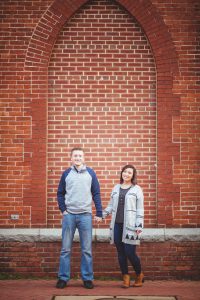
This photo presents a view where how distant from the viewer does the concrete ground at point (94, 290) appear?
19.9 ft

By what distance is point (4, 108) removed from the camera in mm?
7418

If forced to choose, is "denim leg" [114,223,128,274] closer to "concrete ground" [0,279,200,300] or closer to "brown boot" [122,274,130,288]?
"brown boot" [122,274,130,288]

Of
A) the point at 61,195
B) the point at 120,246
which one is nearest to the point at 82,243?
the point at 120,246

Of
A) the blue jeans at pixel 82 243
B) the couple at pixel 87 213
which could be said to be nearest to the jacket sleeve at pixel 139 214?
the couple at pixel 87 213

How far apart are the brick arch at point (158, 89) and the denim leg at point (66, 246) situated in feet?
3.40

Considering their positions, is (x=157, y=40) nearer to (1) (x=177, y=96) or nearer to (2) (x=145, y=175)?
(1) (x=177, y=96)

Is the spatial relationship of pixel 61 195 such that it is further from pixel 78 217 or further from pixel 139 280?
pixel 139 280

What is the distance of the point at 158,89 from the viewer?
744 centimetres

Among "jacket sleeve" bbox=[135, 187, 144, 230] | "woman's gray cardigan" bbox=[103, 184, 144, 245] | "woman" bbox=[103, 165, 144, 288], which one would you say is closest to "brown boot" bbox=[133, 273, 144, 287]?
Result: "woman" bbox=[103, 165, 144, 288]

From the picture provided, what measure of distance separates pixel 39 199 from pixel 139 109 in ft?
7.27

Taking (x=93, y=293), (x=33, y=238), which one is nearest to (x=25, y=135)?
(x=33, y=238)

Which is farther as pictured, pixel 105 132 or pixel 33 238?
pixel 105 132

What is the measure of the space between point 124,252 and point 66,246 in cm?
83

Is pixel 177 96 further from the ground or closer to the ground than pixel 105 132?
further from the ground
